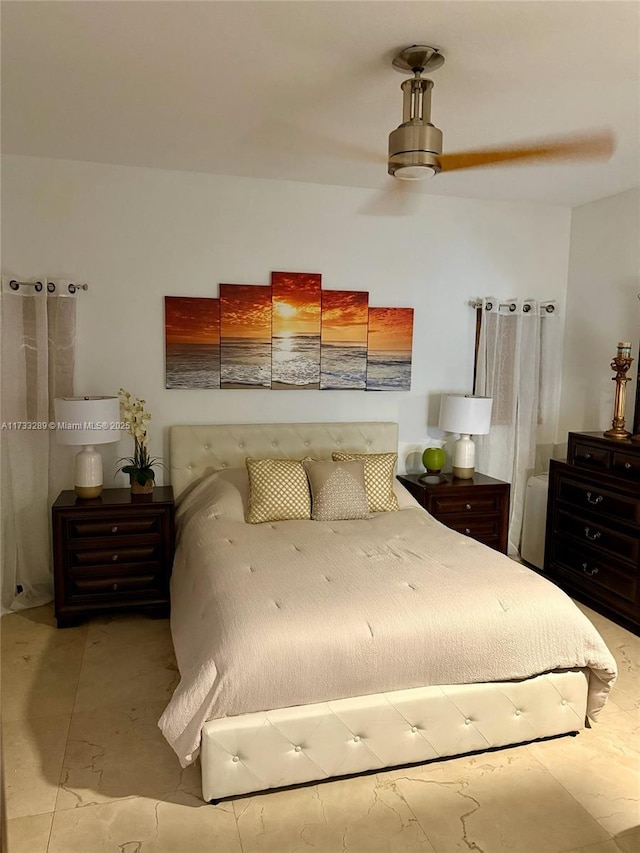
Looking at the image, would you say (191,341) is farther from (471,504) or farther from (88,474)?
(471,504)

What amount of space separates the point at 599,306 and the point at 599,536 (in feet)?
5.38

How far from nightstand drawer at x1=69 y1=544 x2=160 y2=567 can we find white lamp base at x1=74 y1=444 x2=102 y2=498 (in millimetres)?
330

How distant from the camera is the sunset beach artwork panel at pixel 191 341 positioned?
4.11 metres

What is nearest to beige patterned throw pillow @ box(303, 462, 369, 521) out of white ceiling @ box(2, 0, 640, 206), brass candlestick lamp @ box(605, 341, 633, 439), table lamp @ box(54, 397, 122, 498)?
table lamp @ box(54, 397, 122, 498)

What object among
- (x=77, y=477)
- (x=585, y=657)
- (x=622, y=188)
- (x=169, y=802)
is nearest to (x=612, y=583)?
(x=585, y=657)

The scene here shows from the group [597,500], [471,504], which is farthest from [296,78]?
[597,500]

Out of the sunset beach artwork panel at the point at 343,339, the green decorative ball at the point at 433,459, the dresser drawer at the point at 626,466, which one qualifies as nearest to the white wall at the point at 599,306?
the dresser drawer at the point at 626,466

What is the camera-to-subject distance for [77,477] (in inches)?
148

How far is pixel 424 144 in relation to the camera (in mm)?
2258

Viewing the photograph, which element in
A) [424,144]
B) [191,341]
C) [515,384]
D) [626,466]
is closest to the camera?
[424,144]

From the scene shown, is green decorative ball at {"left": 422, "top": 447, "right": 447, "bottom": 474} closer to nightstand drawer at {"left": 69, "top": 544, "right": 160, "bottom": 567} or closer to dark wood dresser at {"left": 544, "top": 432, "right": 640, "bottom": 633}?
dark wood dresser at {"left": 544, "top": 432, "right": 640, "bottom": 633}

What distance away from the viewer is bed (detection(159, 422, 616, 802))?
7.51ft

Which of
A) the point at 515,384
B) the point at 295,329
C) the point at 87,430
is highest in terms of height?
the point at 295,329

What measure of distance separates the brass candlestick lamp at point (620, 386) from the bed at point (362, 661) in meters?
1.44
